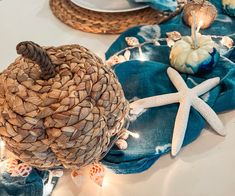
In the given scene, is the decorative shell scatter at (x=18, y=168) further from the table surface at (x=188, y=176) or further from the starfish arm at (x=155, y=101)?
the starfish arm at (x=155, y=101)

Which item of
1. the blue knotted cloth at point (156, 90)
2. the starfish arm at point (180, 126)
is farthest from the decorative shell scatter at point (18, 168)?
the starfish arm at point (180, 126)

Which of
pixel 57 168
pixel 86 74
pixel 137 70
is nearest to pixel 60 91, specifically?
pixel 86 74

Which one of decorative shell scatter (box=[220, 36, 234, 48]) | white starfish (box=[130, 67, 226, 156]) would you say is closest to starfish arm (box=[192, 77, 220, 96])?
white starfish (box=[130, 67, 226, 156])

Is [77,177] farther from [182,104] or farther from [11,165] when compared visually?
[182,104]

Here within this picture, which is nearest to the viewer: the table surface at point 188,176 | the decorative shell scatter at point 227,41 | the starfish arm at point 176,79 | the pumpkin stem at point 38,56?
the pumpkin stem at point 38,56

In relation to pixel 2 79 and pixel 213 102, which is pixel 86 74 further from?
pixel 213 102
